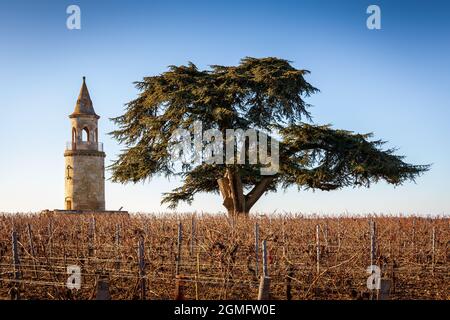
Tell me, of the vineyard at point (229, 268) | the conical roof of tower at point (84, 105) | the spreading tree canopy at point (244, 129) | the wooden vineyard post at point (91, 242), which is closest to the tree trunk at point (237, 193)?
the spreading tree canopy at point (244, 129)

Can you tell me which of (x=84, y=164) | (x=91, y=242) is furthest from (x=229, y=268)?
(x=84, y=164)

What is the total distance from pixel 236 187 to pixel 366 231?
9.63 meters

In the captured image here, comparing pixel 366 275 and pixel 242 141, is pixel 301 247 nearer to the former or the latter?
pixel 366 275

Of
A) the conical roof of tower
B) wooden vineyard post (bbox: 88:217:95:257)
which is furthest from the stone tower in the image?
wooden vineyard post (bbox: 88:217:95:257)

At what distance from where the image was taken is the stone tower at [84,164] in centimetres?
3581

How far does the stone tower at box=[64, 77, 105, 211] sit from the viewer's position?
3581 centimetres

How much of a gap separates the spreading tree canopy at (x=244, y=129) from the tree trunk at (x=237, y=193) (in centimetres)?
4

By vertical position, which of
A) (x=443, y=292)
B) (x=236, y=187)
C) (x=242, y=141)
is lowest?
(x=443, y=292)

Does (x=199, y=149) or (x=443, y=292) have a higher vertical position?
(x=199, y=149)

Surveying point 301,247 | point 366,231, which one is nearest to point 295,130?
point 366,231

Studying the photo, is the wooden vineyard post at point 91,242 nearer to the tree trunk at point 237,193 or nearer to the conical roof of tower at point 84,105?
the tree trunk at point 237,193
